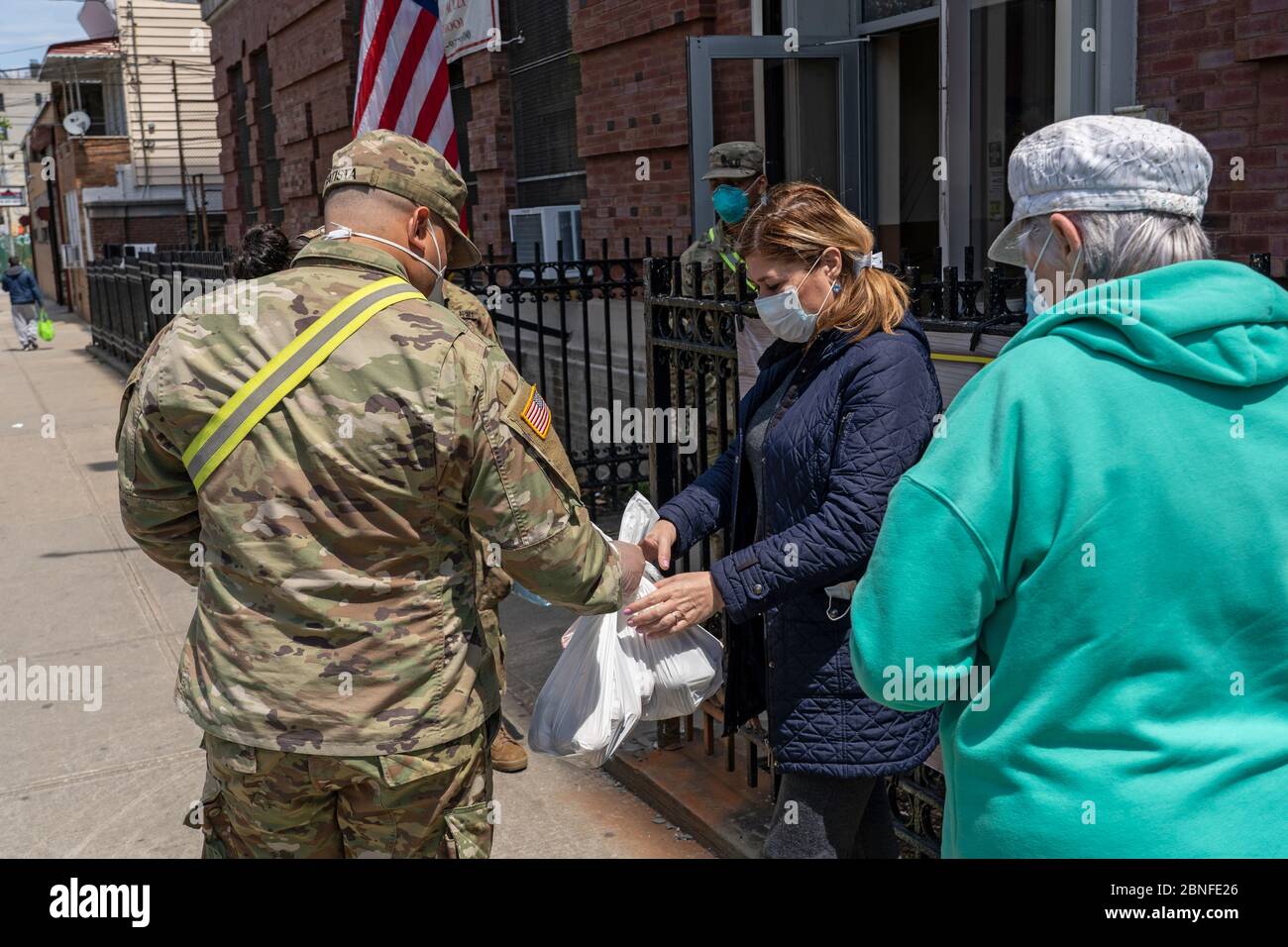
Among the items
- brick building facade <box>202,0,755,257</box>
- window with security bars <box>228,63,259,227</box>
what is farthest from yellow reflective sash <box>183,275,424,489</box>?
window with security bars <box>228,63,259,227</box>

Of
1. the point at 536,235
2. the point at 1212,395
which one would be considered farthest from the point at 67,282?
the point at 1212,395

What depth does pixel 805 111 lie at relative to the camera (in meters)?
8.14

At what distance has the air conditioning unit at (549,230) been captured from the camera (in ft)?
35.7

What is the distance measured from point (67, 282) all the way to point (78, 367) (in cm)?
1814

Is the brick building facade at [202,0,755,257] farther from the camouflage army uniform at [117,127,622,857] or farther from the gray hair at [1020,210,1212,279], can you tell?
the gray hair at [1020,210,1212,279]

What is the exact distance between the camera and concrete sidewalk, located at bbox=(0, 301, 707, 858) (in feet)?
12.6

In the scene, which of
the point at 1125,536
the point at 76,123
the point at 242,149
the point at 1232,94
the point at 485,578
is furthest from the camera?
the point at 76,123

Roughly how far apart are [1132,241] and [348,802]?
169 cm

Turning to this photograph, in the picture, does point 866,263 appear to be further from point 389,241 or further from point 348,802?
Answer: point 348,802

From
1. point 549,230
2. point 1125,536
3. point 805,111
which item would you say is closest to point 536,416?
point 1125,536

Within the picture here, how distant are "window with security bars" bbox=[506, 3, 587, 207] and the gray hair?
9.31 m

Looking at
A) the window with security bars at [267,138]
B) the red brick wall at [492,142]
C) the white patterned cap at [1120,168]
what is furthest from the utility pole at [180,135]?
the white patterned cap at [1120,168]

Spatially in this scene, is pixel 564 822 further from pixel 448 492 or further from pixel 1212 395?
pixel 1212 395

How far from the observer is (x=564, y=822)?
3852mm
